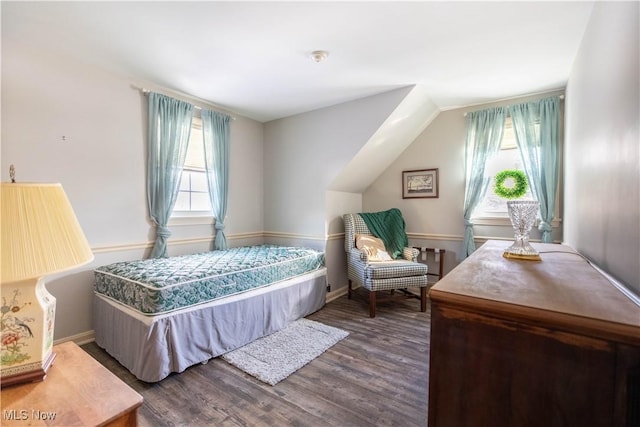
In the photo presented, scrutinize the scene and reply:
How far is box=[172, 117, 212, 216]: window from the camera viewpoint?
3.16 metres

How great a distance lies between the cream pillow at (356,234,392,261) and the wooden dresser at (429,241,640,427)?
8.00ft

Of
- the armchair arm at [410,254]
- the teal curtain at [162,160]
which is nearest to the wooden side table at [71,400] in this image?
the teal curtain at [162,160]

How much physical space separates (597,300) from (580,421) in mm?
288

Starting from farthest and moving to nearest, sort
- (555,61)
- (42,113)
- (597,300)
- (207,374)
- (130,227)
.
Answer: (130,227)
(555,61)
(42,113)
(207,374)
(597,300)

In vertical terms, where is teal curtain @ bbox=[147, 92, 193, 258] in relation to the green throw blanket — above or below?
above

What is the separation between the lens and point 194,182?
3.27 meters

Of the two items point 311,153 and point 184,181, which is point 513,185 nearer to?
point 311,153

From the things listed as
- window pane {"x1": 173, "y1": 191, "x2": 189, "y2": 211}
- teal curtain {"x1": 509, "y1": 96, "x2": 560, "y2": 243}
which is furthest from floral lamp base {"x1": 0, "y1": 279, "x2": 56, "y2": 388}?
teal curtain {"x1": 509, "y1": 96, "x2": 560, "y2": 243}

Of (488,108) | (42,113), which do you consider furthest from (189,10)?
(488,108)

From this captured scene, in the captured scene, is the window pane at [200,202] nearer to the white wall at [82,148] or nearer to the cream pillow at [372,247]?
the white wall at [82,148]

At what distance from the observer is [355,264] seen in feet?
10.8

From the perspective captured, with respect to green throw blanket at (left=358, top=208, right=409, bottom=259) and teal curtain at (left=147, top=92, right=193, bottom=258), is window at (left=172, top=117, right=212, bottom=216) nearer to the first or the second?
teal curtain at (left=147, top=92, right=193, bottom=258)

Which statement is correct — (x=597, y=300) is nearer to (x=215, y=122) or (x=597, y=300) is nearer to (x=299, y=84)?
(x=299, y=84)

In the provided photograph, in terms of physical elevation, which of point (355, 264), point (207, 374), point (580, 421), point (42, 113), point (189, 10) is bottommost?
point (207, 374)
